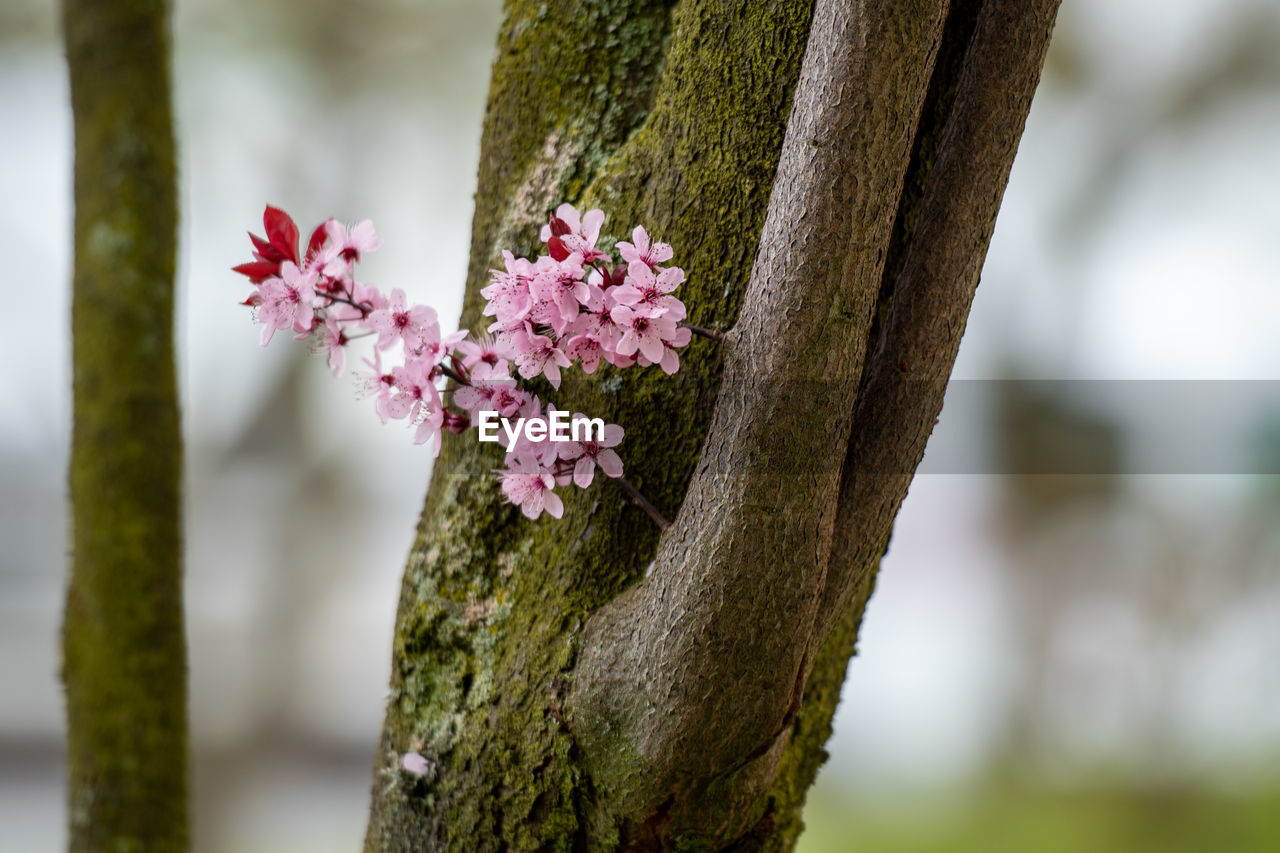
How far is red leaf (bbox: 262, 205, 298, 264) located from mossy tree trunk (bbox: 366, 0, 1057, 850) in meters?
0.16

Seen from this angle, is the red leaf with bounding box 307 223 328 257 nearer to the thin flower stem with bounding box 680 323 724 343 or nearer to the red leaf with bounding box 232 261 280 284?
the red leaf with bounding box 232 261 280 284

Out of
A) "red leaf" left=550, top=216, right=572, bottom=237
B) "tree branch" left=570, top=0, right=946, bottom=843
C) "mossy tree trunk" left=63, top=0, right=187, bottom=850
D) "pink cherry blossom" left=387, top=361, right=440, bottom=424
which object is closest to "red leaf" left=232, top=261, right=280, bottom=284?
"pink cherry blossom" left=387, top=361, right=440, bottom=424

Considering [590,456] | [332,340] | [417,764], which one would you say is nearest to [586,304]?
[590,456]

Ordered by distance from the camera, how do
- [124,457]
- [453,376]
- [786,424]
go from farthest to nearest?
[124,457] → [453,376] → [786,424]

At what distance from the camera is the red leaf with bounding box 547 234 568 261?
60cm

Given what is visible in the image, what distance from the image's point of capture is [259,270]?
26.3 inches

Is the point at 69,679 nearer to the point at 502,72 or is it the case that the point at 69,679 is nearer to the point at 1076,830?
the point at 502,72

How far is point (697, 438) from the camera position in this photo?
691mm

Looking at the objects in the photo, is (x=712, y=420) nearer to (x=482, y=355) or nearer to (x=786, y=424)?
(x=786, y=424)

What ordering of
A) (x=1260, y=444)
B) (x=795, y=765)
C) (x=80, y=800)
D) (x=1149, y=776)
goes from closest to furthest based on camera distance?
(x=795, y=765) → (x=80, y=800) → (x=1260, y=444) → (x=1149, y=776)

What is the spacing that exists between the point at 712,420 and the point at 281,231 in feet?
1.08

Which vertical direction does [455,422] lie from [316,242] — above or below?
below

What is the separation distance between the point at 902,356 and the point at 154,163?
89cm

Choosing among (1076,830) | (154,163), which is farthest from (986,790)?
(154,163)
